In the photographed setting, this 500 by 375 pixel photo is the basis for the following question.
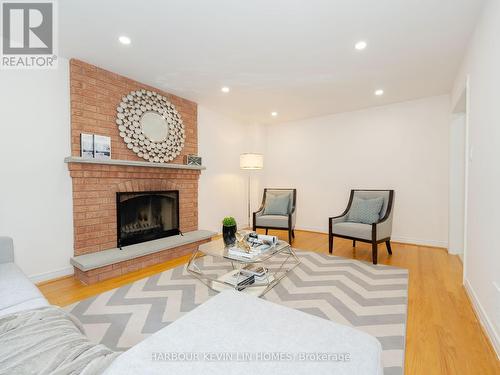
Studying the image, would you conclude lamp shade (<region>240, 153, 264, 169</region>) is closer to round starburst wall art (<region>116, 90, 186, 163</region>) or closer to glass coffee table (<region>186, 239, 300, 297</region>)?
round starburst wall art (<region>116, 90, 186, 163</region>)

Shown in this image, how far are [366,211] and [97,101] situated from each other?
3.71 m

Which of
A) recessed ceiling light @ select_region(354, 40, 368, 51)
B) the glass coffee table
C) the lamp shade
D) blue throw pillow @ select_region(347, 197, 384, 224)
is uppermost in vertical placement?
recessed ceiling light @ select_region(354, 40, 368, 51)

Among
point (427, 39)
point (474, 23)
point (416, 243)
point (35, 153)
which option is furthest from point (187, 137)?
point (416, 243)

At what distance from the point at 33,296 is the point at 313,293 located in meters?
2.03

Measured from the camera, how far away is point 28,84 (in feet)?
7.86

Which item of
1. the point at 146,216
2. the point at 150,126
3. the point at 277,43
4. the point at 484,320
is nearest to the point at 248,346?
the point at 484,320

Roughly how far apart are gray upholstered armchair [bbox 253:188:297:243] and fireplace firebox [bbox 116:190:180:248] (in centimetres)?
129

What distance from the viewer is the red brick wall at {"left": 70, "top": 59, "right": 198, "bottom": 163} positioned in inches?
105

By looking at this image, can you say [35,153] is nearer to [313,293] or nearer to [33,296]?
[33,296]

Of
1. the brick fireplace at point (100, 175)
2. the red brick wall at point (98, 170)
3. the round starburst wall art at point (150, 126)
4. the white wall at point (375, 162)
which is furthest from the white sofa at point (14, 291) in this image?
the white wall at point (375, 162)

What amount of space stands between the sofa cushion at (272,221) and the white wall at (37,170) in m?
2.45

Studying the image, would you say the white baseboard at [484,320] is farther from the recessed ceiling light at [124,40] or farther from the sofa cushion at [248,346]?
the recessed ceiling light at [124,40]

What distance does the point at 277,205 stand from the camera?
4.17 m

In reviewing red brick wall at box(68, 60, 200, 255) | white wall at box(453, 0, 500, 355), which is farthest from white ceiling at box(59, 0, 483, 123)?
white wall at box(453, 0, 500, 355)
